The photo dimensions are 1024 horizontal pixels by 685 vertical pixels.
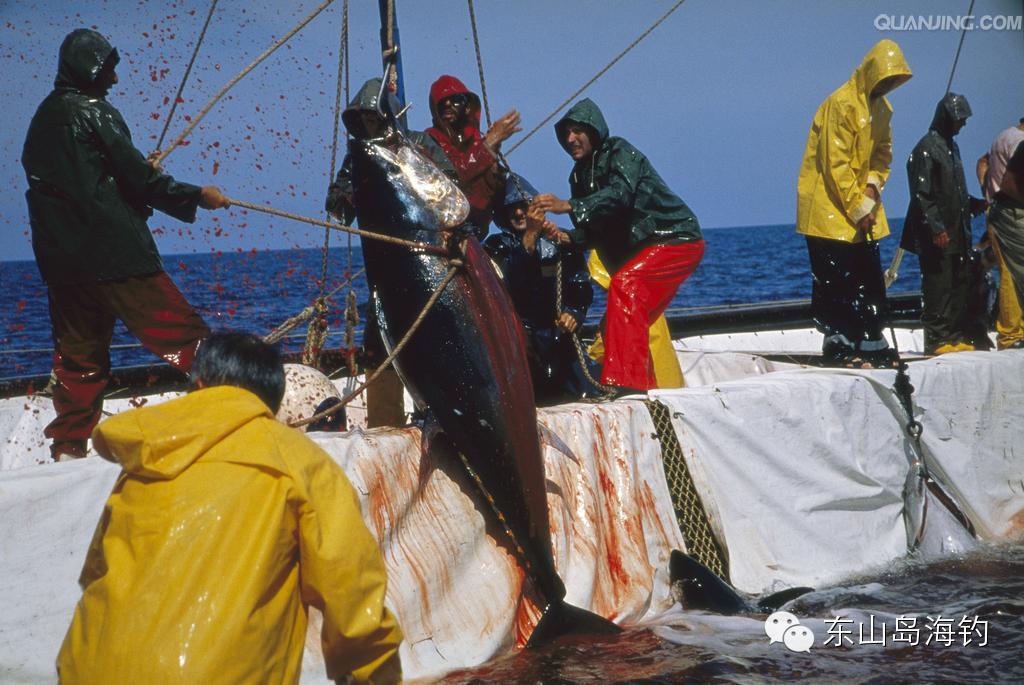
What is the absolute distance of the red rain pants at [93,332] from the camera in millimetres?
4766

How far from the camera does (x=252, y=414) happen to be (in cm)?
252

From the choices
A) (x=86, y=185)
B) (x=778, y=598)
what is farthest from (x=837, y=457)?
(x=86, y=185)

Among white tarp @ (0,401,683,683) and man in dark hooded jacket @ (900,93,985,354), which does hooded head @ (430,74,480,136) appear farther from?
man in dark hooded jacket @ (900,93,985,354)

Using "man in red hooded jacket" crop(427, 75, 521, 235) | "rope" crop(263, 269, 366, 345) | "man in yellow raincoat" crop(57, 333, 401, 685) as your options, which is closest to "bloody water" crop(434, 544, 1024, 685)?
"man in yellow raincoat" crop(57, 333, 401, 685)

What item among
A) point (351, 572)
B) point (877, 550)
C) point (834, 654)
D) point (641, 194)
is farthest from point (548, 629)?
point (641, 194)

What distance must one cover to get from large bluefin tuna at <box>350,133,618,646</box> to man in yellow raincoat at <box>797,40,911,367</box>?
361 centimetres

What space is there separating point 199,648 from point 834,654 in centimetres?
318

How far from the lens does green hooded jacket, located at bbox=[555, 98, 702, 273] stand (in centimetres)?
625

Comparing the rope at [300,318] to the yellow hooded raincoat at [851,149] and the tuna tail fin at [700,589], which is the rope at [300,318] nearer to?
the tuna tail fin at [700,589]

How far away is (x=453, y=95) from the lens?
5867mm

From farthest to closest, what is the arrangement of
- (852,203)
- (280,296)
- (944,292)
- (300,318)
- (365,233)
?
(280,296)
(944,292)
(852,203)
(300,318)
(365,233)

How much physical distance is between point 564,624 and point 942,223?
5.59 metres

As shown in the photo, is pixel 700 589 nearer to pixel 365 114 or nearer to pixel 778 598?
pixel 778 598

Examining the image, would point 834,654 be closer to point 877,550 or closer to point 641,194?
point 877,550
